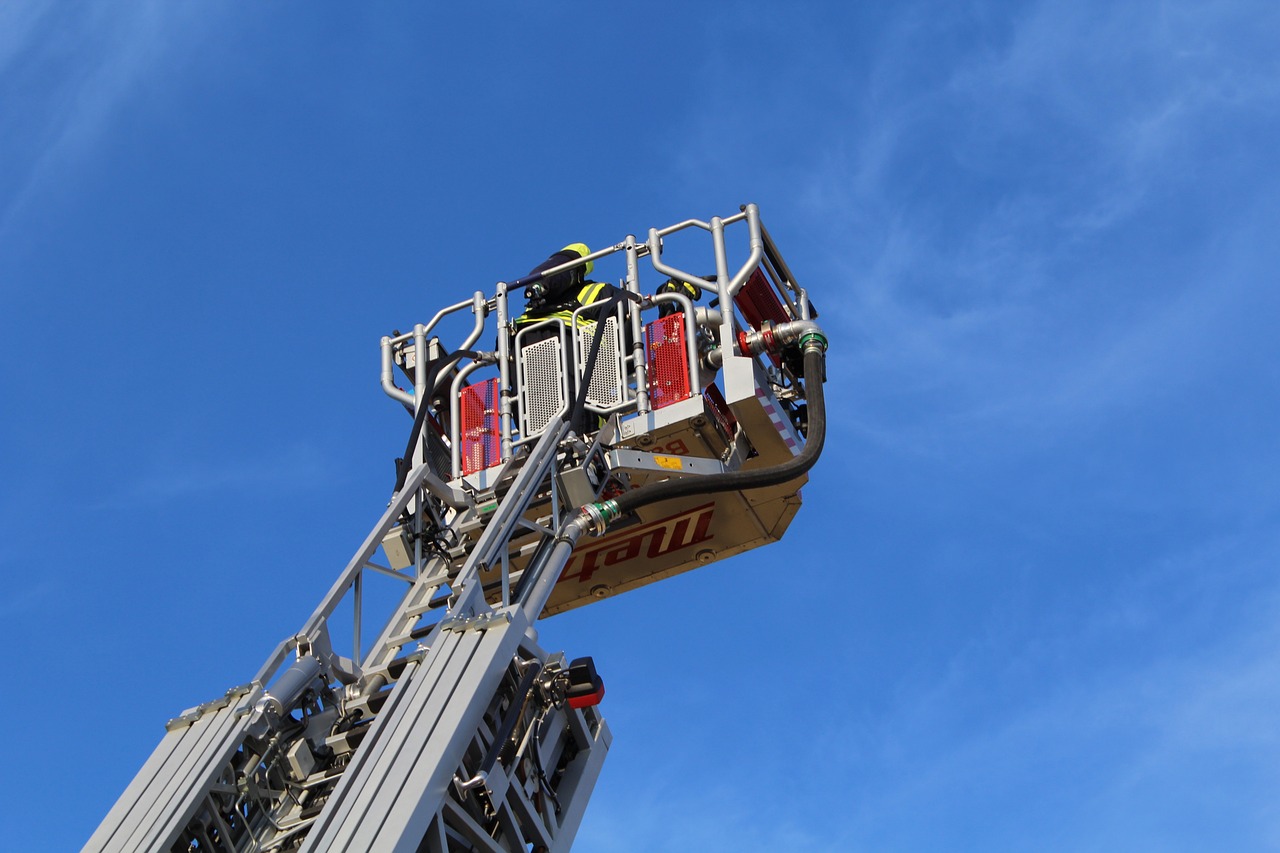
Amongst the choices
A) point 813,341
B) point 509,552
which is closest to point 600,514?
point 509,552

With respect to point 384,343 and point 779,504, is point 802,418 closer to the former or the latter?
point 779,504

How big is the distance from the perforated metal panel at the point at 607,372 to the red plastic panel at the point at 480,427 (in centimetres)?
81

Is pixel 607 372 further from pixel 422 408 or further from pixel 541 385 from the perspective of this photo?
pixel 422 408

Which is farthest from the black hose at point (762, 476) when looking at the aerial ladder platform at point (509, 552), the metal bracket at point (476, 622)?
the metal bracket at point (476, 622)

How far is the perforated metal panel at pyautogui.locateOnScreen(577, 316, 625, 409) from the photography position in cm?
1114

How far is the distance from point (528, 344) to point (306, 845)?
5.69 m

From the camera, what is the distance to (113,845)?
7488mm

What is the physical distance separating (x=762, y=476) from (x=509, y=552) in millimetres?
1778

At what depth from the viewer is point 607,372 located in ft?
37.0

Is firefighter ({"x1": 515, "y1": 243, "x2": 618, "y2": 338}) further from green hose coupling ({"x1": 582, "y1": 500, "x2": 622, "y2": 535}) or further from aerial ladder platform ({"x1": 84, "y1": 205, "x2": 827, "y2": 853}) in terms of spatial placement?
green hose coupling ({"x1": 582, "y1": 500, "x2": 622, "y2": 535})

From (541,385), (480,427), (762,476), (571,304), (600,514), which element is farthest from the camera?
(571,304)

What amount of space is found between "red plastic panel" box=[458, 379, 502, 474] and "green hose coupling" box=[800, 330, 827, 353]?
2320mm

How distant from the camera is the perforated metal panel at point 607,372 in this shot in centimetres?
1114

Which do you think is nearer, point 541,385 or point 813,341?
point 813,341
